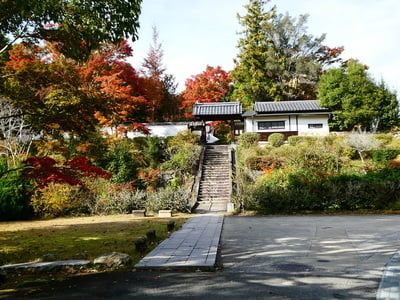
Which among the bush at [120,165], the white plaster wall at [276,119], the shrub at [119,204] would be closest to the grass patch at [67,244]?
the shrub at [119,204]

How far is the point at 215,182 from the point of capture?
55.0ft

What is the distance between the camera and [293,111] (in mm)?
26188

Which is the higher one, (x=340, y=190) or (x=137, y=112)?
(x=137, y=112)

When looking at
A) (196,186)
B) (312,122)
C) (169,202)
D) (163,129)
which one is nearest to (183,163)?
(196,186)

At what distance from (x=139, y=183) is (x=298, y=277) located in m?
12.5

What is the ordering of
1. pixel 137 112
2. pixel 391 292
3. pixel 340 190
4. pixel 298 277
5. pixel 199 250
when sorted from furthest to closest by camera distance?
pixel 137 112
pixel 340 190
pixel 199 250
pixel 298 277
pixel 391 292

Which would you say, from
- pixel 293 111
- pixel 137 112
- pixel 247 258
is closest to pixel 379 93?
pixel 293 111

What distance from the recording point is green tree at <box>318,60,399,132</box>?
2458cm

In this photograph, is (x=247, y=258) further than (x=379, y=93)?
No

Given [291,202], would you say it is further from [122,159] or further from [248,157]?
[122,159]

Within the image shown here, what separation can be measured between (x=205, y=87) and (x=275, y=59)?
871 cm

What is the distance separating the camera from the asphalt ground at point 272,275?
3877 mm

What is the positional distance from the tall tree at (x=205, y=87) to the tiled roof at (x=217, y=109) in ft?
17.5

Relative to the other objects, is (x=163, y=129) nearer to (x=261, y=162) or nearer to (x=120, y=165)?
(x=120, y=165)
